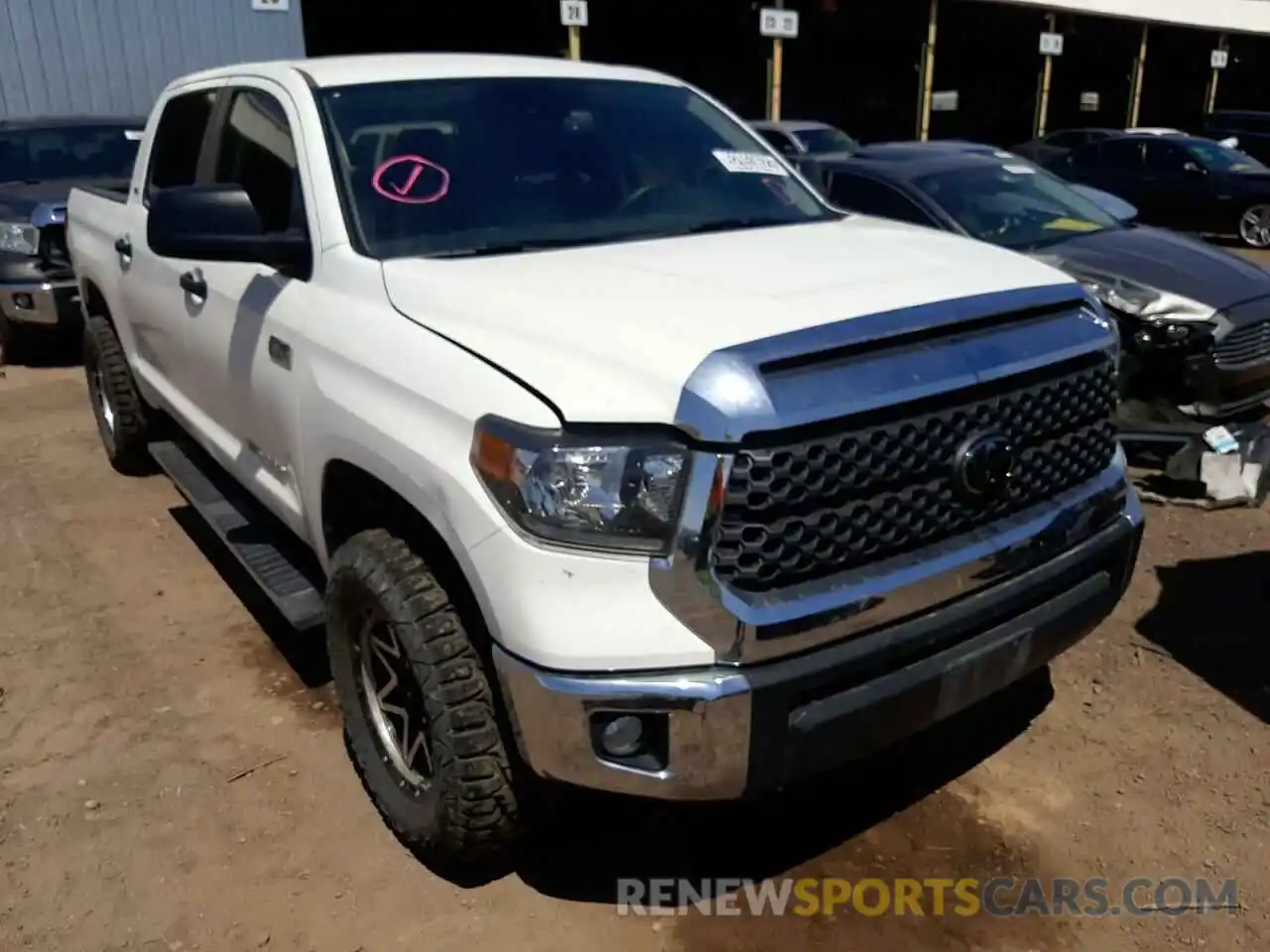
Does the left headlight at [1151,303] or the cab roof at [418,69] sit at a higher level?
the cab roof at [418,69]

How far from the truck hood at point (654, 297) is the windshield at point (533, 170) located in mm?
194

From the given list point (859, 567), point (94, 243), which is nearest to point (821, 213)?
point (859, 567)

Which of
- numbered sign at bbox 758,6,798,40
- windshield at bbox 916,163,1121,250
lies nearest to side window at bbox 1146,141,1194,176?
numbered sign at bbox 758,6,798,40

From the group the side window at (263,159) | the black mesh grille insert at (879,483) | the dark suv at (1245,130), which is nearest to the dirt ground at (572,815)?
the black mesh grille insert at (879,483)

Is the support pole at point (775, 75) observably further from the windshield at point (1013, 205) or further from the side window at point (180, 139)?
the side window at point (180, 139)

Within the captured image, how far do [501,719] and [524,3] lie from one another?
959 inches

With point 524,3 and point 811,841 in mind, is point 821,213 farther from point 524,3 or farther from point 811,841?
point 524,3

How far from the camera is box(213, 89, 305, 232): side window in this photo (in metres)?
3.31

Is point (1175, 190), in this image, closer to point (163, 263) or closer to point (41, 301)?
point (41, 301)

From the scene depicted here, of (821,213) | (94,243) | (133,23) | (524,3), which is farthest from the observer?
(524,3)

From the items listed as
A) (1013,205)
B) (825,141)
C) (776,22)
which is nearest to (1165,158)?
(825,141)

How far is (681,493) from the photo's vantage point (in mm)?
2143

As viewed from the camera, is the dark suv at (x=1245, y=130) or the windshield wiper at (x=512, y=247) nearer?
the windshield wiper at (x=512, y=247)

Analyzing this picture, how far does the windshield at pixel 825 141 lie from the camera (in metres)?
14.1
